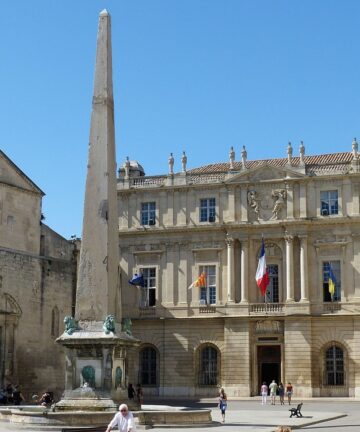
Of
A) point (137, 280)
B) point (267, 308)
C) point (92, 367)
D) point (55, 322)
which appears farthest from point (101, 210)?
point (267, 308)

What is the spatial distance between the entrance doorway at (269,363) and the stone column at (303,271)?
9.82ft

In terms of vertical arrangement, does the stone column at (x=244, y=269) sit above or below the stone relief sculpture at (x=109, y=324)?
above

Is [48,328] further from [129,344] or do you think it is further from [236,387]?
[129,344]

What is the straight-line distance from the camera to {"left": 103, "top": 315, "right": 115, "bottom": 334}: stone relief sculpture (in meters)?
18.5

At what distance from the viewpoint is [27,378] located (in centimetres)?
3519

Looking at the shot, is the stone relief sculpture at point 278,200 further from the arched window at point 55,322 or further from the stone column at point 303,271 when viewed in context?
the arched window at point 55,322

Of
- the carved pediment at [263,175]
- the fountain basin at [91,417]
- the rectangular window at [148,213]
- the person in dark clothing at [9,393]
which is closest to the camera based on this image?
the fountain basin at [91,417]

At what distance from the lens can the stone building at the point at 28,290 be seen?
3469 centimetres

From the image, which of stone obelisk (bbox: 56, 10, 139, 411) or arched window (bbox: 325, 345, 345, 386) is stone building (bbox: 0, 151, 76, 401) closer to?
arched window (bbox: 325, 345, 345, 386)

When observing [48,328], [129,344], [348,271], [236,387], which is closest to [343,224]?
[348,271]

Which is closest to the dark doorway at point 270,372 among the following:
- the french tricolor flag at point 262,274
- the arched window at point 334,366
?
the arched window at point 334,366

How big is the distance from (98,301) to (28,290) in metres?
17.6

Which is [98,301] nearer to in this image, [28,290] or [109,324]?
[109,324]

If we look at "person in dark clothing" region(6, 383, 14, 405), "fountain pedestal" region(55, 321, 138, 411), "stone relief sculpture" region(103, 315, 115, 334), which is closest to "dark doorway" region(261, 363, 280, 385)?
"person in dark clothing" region(6, 383, 14, 405)
